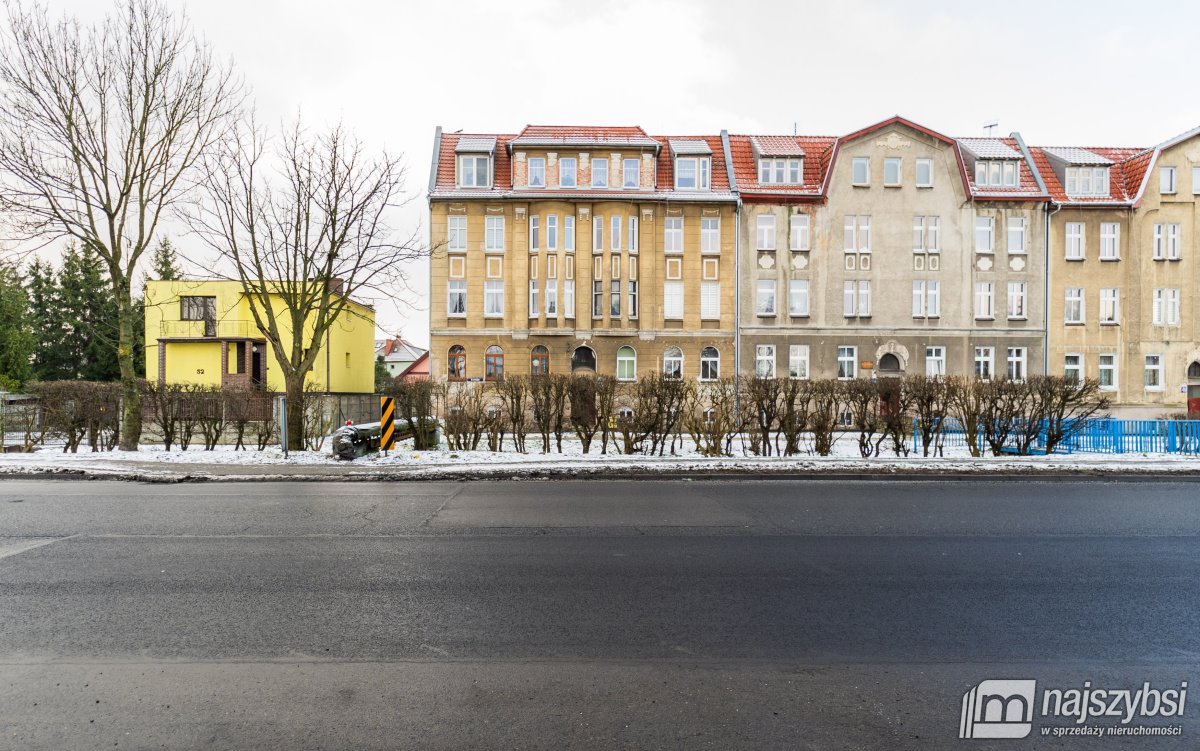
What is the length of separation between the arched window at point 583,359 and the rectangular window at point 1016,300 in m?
22.6

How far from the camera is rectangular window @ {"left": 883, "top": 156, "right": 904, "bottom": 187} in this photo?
36906mm

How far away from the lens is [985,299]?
37094mm

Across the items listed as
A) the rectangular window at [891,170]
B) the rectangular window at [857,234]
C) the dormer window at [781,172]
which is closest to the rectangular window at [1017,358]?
the rectangular window at [857,234]

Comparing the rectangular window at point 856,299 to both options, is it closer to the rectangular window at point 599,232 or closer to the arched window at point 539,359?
the rectangular window at point 599,232

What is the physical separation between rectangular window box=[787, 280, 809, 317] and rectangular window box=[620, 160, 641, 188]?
9.90m

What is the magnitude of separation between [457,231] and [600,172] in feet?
27.1

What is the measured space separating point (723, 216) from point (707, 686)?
115ft

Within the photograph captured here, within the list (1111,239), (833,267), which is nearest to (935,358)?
(833,267)

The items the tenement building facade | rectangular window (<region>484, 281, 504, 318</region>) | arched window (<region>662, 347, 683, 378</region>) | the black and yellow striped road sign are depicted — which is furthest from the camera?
arched window (<region>662, 347, 683, 378</region>)

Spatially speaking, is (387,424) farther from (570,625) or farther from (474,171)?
(474,171)

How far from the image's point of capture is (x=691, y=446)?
21.2 metres

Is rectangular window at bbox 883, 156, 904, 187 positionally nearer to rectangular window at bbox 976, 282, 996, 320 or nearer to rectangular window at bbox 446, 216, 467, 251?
rectangular window at bbox 976, 282, 996, 320

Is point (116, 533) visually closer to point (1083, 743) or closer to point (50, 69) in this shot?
point (1083, 743)

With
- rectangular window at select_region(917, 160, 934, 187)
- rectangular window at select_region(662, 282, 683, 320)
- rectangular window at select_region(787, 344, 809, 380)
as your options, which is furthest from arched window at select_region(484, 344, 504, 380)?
rectangular window at select_region(917, 160, 934, 187)
